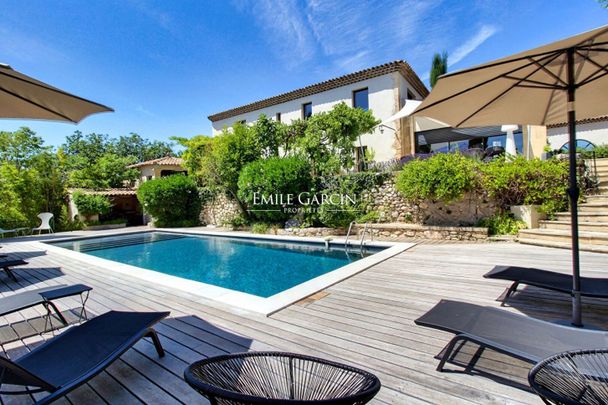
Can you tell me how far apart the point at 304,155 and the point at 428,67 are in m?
16.2

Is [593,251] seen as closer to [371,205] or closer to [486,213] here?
[486,213]

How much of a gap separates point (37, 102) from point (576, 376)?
5.35 metres

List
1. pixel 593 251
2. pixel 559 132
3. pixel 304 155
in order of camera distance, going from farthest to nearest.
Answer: pixel 559 132 → pixel 304 155 → pixel 593 251

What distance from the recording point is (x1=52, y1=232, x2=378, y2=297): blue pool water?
23.0 ft

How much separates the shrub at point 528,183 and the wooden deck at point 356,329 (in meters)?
2.70

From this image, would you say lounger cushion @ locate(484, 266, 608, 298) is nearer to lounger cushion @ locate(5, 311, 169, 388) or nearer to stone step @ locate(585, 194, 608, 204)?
lounger cushion @ locate(5, 311, 169, 388)

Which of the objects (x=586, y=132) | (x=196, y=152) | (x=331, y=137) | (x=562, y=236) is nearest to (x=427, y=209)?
(x=562, y=236)

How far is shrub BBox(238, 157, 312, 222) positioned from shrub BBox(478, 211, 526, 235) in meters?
6.72

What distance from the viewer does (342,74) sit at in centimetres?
1633

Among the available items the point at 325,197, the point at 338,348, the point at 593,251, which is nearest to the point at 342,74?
the point at 325,197

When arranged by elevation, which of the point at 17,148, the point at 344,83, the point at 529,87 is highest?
the point at 344,83

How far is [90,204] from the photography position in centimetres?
1800

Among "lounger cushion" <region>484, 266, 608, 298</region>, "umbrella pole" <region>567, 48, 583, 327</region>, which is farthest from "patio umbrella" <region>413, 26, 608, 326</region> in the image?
"lounger cushion" <region>484, 266, 608, 298</region>

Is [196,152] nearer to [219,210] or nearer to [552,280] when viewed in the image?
[219,210]
